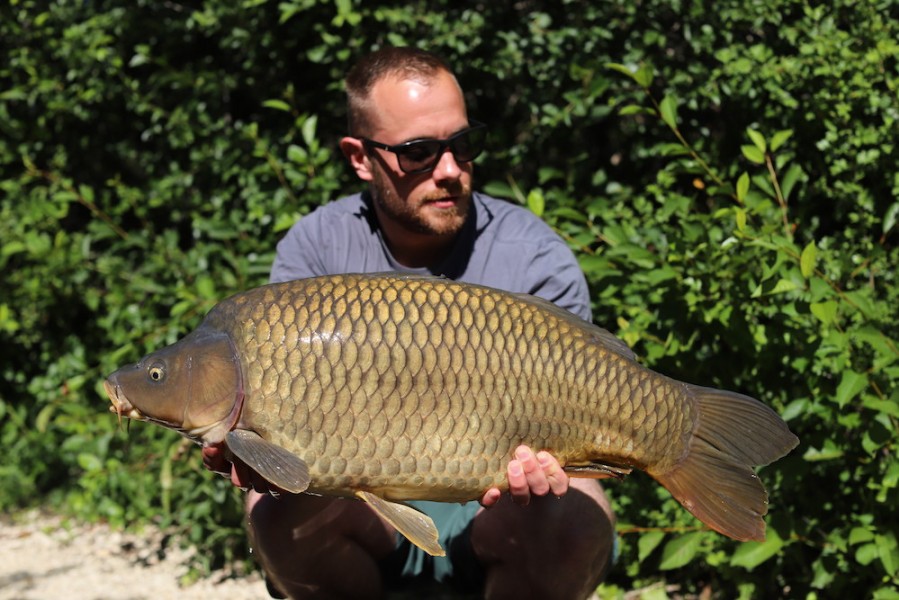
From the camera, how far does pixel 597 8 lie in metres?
2.90

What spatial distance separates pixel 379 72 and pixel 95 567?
5.80ft

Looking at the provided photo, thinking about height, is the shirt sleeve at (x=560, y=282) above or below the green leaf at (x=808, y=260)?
below

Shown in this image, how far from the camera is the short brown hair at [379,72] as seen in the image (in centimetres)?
220

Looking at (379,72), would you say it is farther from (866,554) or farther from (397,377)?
(866,554)

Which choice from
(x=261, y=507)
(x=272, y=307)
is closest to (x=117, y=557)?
(x=261, y=507)

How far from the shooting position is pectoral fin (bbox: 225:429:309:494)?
1.57m

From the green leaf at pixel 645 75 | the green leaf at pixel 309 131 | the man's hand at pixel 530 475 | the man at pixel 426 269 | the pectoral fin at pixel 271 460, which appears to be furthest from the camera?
Result: the green leaf at pixel 309 131

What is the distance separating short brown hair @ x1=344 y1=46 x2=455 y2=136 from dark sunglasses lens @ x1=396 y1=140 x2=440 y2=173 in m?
0.15

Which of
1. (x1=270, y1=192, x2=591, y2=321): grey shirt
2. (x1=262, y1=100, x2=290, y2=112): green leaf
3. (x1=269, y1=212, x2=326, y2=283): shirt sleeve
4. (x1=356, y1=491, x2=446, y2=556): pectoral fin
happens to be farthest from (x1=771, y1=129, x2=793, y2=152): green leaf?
(x1=262, y1=100, x2=290, y2=112): green leaf

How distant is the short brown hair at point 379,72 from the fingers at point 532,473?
844mm

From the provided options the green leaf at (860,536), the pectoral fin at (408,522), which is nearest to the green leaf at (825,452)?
the green leaf at (860,536)

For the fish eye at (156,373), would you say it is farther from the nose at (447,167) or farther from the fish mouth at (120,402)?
the nose at (447,167)

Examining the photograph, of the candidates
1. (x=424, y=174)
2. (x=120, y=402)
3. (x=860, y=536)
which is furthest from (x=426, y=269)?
(x=860, y=536)

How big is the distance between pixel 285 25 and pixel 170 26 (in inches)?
15.1
